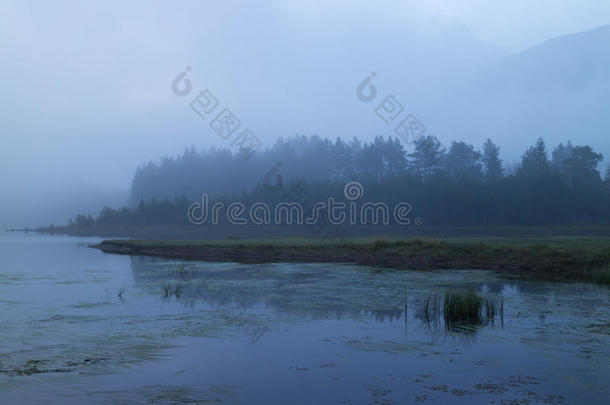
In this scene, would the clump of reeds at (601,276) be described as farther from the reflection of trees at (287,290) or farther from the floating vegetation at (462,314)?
the floating vegetation at (462,314)

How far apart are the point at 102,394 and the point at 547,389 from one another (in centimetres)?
685

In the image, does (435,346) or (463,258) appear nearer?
(435,346)

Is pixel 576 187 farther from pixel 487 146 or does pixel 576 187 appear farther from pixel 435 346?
pixel 435 346

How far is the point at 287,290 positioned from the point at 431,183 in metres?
73.6

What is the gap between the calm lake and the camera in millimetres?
8102

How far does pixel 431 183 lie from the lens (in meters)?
89.6

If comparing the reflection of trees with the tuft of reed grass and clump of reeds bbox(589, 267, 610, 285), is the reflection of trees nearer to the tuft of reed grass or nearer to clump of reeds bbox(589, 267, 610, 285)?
the tuft of reed grass

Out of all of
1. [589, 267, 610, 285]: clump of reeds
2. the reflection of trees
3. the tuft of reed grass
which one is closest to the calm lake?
the reflection of trees

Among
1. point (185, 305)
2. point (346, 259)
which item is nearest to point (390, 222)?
point (346, 259)

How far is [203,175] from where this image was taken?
5295 inches

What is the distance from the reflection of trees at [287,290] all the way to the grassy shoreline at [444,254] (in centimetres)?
540

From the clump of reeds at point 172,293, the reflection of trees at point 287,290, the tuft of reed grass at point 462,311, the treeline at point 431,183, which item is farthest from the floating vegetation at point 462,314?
the treeline at point 431,183

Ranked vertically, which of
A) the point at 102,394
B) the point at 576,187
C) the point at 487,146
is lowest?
the point at 102,394

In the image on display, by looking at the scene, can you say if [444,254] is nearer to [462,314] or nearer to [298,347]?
[462,314]
